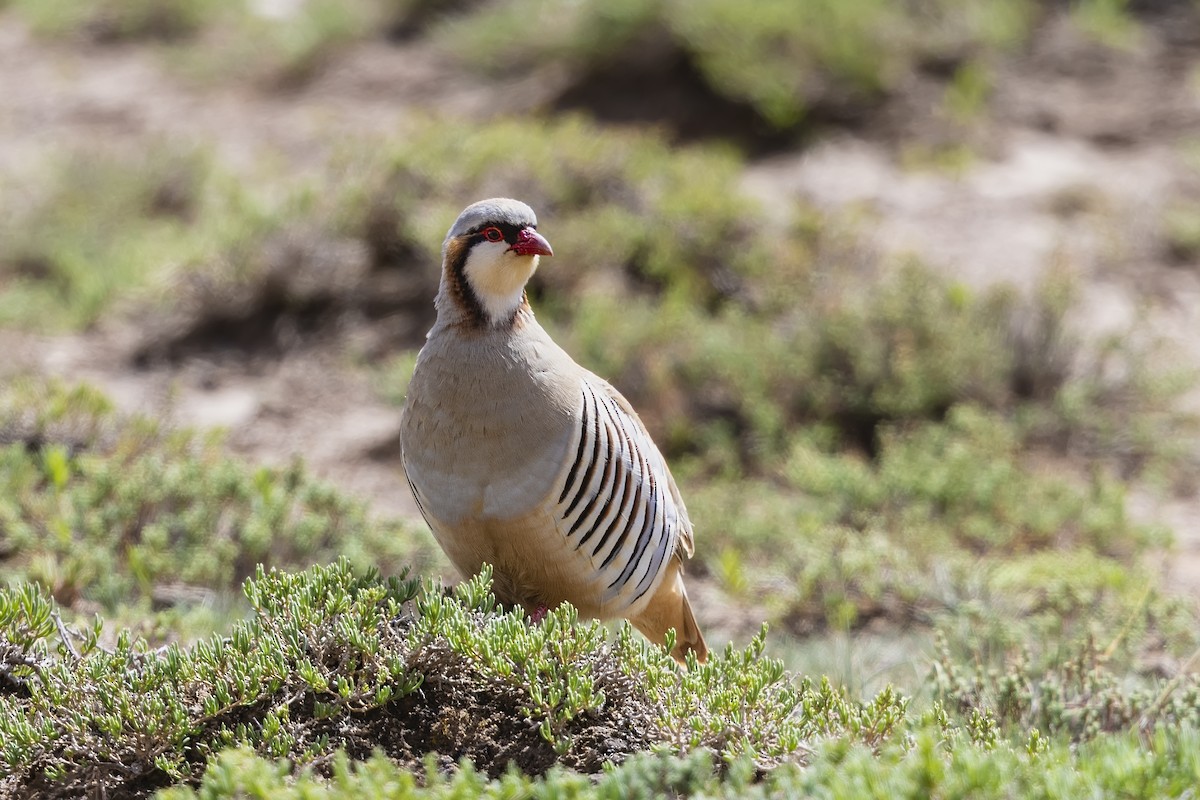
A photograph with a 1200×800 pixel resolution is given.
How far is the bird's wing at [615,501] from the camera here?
3.17 meters

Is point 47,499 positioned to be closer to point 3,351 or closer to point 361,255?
point 3,351

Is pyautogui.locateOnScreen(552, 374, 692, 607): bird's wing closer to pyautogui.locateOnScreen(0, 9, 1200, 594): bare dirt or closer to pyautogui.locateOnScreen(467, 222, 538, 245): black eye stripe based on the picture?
pyautogui.locateOnScreen(467, 222, 538, 245): black eye stripe

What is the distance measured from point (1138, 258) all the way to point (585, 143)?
3.42m

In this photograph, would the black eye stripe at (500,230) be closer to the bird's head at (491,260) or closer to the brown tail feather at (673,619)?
the bird's head at (491,260)

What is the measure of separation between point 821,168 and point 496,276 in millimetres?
5918

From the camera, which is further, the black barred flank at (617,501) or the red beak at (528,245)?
the red beak at (528,245)

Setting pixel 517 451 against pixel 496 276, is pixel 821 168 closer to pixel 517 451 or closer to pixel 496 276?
pixel 496 276

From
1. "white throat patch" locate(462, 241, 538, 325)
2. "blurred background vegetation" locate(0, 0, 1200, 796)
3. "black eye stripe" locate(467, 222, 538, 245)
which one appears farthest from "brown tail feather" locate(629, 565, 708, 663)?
"black eye stripe" locate(467, 222, 538, 245)

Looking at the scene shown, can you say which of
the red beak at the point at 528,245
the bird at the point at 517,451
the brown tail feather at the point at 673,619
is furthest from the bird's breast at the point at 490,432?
the brown tail feather at the point at 673,619

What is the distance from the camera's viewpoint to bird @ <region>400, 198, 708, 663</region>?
3.10 meters

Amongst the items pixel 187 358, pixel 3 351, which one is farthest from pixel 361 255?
pixel 3 351

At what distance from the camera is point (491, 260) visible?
10.7 feet

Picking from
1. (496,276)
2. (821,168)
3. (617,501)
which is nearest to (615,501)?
(617,501)

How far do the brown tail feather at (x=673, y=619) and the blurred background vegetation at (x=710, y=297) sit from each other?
35cm
